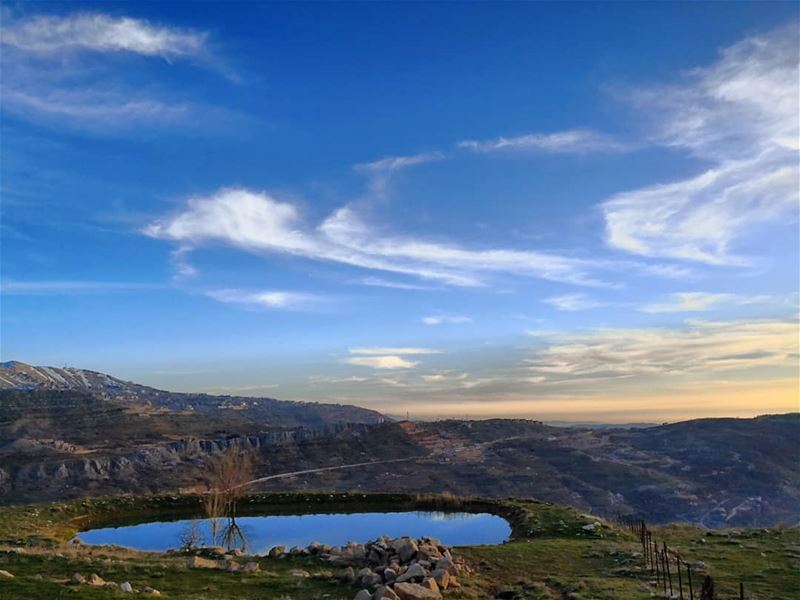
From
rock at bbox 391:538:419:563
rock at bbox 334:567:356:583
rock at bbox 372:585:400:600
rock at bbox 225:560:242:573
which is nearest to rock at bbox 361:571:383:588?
rock at bbox 334:567:356:583

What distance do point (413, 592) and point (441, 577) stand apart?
88.3 inches

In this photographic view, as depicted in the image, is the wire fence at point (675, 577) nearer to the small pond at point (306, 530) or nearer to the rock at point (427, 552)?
the rock at point (427, 552)

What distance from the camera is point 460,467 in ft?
307

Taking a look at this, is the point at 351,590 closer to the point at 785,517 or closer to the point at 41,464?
the point at 785,517

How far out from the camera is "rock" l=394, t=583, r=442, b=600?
1808cm

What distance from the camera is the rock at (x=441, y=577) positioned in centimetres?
2000

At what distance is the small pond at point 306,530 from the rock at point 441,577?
14017 mm

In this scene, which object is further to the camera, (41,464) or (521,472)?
(521,472)

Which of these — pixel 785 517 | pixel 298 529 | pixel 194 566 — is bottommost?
pixel 785 517

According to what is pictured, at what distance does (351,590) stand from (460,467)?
76.2 metres

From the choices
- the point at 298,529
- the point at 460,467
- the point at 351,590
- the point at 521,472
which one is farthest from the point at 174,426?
the point at 351,590

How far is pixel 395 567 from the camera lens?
71.0 feet

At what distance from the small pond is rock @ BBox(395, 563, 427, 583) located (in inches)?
549

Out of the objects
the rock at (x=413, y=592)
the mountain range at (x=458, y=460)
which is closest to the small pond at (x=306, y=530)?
the rock at (x=413, y=592)
